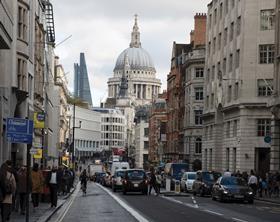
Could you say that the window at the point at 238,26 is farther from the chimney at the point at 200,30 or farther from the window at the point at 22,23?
the chimney at the point at 200,30

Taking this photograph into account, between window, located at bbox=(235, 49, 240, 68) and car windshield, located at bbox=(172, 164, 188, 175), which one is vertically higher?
window, located at bbox=(235, 49, 240, 68)

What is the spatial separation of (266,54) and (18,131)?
48855 millimetres

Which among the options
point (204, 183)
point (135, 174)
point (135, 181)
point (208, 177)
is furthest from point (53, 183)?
point (208, 177)

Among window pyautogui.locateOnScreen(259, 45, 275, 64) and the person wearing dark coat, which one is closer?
the person wearing dark coat

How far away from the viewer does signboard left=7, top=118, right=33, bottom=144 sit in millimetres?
21078

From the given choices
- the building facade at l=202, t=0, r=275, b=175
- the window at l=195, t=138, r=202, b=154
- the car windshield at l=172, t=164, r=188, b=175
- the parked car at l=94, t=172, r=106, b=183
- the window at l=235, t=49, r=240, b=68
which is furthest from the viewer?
the parked car at l=94, t=172, r=106, b=183

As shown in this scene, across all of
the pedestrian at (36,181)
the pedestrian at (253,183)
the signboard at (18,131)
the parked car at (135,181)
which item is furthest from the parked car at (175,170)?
the signboard at (18,131)

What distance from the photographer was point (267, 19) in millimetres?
67250

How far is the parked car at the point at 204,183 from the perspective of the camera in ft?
170

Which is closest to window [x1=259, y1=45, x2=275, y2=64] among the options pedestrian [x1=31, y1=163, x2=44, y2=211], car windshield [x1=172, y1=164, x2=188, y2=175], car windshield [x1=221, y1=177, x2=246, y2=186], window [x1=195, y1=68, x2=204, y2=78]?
car windshield [x1=172, y1=164, x2=188, y2=175]

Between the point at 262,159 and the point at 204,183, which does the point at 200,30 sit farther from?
the point at 204,183

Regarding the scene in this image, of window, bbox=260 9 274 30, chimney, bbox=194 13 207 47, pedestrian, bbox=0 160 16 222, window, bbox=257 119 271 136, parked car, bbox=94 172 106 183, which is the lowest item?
parked car, bbox=94 172 106 183

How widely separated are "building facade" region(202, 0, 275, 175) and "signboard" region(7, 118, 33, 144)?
46738 mm

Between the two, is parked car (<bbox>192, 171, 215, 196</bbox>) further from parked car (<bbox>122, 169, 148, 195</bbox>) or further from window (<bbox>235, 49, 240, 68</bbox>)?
window (<bbox>235, 49, 240, 68</bbox>)
